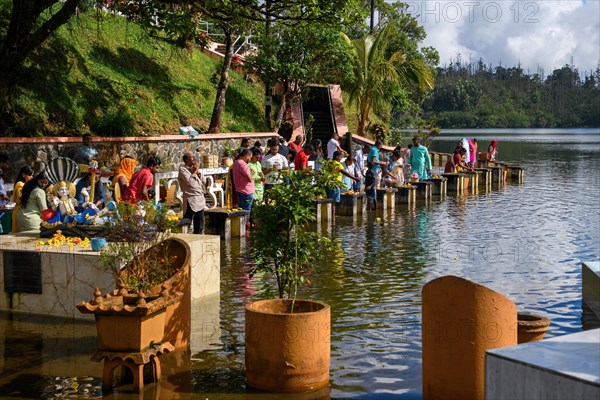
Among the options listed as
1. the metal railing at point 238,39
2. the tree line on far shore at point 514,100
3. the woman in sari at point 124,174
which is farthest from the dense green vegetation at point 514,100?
the woman in sari at point 124,174

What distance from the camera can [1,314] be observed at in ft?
34.2

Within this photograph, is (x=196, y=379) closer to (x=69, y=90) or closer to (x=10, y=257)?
(x=10, y=257)

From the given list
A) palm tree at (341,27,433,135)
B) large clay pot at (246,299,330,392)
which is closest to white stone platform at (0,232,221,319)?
large clay pot at (246,299,330,392)

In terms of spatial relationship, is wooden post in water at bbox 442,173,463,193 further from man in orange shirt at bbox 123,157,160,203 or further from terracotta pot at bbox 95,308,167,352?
terracotta pot at bbox 95,308,167,352

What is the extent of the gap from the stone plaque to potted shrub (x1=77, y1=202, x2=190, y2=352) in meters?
0.88

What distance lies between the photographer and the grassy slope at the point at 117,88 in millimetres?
23594

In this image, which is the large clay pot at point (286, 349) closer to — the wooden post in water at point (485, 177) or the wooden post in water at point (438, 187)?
the wooden post in water at point (438, 187)

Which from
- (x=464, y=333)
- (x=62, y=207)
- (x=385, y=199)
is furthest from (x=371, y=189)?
(x=464, y=333)

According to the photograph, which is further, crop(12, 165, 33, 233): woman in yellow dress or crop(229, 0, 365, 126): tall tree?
crop(229, 0, 365, 126): tall tree

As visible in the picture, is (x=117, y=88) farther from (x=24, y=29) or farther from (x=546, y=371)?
(x=546, y=371)

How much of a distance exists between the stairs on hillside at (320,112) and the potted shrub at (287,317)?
26860mm

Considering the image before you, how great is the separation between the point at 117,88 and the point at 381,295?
56.9 feet

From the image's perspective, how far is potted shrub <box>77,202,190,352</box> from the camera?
7512 millimetres

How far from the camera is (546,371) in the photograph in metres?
5.30
